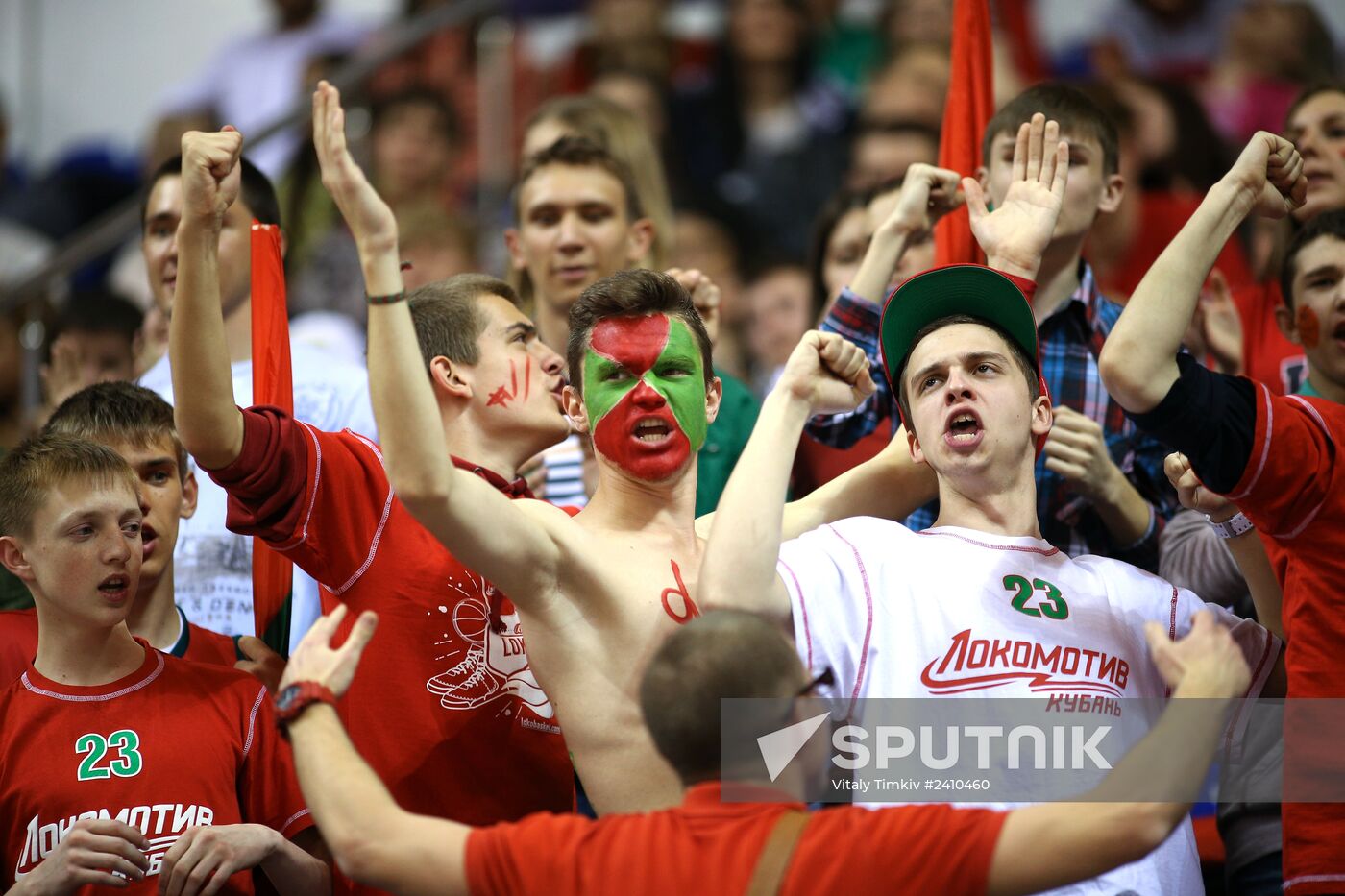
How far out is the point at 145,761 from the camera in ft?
12.4

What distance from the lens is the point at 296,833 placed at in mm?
3900

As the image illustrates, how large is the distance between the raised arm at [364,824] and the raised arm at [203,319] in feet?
2.32

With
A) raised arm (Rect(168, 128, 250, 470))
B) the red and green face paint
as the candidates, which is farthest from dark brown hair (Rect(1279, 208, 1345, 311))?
raised arm (Rect(168, 128, 250, 470))

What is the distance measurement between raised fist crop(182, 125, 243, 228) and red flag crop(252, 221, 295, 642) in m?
0.43

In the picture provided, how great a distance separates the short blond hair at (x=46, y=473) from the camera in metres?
3.97

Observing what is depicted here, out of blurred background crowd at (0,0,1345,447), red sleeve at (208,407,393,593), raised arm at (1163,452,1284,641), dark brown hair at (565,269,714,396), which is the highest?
Answer: blurred background crowd at (0,0,1345,447)

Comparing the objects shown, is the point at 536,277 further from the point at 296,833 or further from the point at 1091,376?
the point at 296,833

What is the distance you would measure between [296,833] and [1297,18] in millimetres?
6120

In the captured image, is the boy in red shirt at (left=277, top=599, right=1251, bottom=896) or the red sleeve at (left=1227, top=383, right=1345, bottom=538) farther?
the red sleeve at (left=1227, top=383, right=1345, bottom=538)

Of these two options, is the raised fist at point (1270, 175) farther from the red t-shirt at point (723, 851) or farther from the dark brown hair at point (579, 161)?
the dark brown hair at point (579, 161)

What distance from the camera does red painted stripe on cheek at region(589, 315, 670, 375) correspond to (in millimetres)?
3764

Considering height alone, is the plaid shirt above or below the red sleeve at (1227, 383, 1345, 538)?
above

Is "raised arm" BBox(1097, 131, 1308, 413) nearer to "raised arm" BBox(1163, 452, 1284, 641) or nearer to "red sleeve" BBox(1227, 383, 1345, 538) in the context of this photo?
"red sleeve" BBox(1227, 383, 1345, 538)

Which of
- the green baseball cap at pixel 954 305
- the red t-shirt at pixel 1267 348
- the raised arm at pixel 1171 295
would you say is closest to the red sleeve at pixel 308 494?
the green baseball cap at pixel 954 305
